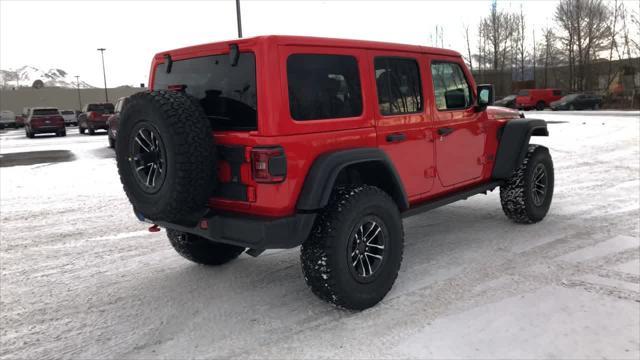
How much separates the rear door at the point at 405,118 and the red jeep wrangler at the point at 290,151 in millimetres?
14

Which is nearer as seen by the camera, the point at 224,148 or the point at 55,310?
the point at 224,148

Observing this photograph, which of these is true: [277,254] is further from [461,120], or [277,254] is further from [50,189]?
[50,189]

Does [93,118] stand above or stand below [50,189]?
above

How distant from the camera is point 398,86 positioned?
4.24 meters

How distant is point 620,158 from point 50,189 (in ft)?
38.4

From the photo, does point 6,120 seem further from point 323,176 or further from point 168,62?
point 323,176

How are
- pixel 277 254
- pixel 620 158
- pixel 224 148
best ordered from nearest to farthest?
pixel 224 148 < pixel 277 254 < pixel 620 158

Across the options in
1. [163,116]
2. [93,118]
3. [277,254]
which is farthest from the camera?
[93,118]

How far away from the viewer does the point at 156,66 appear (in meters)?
4.35

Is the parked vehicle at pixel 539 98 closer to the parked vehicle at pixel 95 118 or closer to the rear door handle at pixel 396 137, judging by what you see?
the parked vehicle at pixel 95 118

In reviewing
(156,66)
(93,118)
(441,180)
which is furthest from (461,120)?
(93,118)

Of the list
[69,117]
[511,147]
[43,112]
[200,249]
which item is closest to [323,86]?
[200,249]

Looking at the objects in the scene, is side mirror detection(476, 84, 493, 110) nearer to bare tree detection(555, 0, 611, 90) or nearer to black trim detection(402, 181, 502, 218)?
black trim detection(402, 181, 502, 218)

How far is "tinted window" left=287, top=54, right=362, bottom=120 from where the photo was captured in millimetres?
3443
